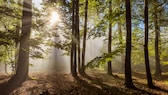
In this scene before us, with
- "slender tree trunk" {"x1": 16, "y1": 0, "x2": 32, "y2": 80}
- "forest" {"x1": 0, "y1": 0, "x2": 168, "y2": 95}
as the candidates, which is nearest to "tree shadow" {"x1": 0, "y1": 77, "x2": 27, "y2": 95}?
"forest" {"x1": 0, "y1": 0, "x2": 168, "y2": 95}

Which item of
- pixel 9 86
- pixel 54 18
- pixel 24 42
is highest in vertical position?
pixel 54 18

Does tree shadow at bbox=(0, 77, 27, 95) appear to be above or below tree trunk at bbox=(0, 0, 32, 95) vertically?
below

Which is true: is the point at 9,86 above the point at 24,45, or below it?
below

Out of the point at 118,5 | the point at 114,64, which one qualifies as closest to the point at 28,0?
the point at 118,5

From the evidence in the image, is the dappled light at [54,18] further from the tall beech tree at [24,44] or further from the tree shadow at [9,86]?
the tree shadow at [9,86]

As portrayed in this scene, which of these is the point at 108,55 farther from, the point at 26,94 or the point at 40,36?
the point at 40,36

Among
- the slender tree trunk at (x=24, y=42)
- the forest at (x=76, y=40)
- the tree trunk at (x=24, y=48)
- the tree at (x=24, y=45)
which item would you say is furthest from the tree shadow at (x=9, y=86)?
the slender tree trunk at (x=24, y=42)

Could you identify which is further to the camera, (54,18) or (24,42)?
(54,18)

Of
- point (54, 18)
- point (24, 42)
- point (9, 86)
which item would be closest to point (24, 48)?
point (24, 42)

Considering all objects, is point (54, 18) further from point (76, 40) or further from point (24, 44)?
point (24, 44)

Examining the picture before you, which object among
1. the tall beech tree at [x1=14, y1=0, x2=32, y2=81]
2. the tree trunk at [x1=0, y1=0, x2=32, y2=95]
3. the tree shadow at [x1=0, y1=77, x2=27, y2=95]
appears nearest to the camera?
the tree shadow at [x1=0, y1=77, x2=27, y2=95]

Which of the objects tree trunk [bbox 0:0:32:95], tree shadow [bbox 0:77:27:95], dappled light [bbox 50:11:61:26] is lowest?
tree shadow [bbox 0:77:27:95]

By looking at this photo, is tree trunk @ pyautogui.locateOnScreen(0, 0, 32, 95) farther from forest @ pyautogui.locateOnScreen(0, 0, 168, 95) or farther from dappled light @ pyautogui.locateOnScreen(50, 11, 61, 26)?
dappled light @ pyautogui.locateOnScreen(50, 11, 61, 26)

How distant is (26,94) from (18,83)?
364 cm
